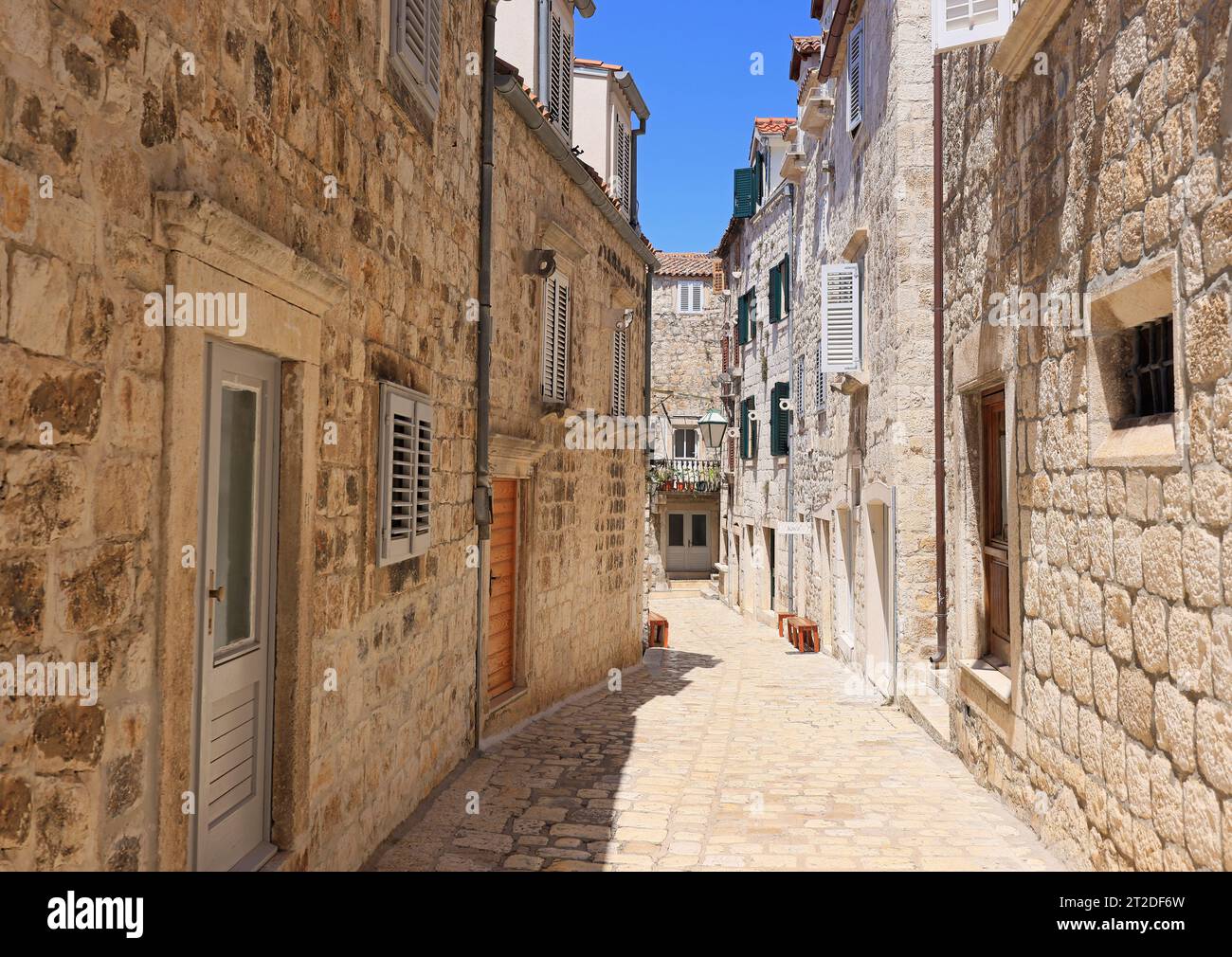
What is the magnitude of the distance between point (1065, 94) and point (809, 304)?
1232 cm

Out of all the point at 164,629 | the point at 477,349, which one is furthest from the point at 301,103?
the point at 477,349

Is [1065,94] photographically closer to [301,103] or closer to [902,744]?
[301,103]

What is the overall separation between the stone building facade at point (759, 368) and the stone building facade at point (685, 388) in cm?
660

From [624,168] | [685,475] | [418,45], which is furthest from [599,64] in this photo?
[685,475]

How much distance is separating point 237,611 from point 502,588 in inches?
185

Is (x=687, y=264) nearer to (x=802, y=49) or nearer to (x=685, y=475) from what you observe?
(x=685, y=475)

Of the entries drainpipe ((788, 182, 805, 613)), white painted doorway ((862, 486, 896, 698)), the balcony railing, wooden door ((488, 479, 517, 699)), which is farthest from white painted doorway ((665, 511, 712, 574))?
wooden door ((488, 479, 517, 699))

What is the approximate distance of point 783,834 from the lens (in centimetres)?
496

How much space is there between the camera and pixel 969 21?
563cm

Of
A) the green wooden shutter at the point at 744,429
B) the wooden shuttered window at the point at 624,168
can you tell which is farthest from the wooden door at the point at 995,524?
the green wooden shutter at the point at 744,429

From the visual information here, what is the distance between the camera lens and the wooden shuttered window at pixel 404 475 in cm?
460

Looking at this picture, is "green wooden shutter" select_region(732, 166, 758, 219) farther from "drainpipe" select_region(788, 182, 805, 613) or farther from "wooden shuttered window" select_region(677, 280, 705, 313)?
"wooden shuttered window" select_region(677, 280, 705, 313)

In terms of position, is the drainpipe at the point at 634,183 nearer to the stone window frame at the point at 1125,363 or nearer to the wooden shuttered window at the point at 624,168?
the wooden shuttered window at the point at 624,168

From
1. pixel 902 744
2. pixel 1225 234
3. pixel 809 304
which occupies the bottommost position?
pixel 902 744
